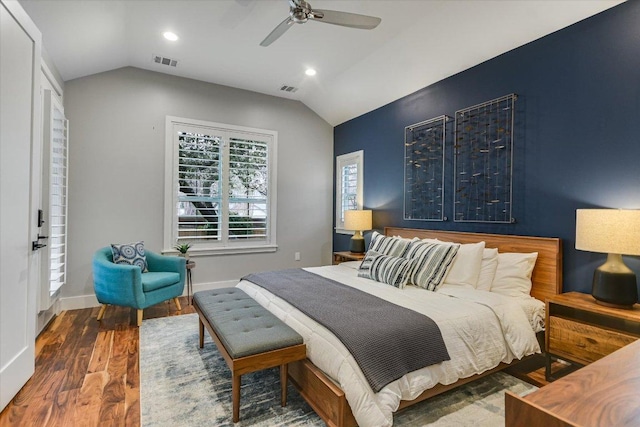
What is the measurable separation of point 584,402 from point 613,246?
6.33ft

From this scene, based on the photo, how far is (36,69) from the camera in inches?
94.6

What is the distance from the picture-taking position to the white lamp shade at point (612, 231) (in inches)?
84.3

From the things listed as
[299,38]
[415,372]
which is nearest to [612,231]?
[415,372]

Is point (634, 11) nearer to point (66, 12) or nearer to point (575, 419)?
point (575, 419)

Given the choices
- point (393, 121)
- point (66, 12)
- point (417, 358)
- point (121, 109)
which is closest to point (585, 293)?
point (417, 358)

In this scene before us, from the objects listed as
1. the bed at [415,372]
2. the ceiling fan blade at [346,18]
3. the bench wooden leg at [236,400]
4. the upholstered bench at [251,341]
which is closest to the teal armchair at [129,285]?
the bed at [415,372]

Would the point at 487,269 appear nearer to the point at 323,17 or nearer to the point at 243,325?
the point at 243,325

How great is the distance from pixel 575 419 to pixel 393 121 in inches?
172

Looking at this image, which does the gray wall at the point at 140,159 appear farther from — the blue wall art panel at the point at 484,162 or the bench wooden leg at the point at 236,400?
the bench wooden leg at the point at 236,400

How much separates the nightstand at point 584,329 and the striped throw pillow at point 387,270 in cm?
111

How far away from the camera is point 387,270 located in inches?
125

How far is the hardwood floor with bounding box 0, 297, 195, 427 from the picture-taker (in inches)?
78.5

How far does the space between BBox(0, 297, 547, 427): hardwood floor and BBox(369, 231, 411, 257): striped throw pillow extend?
1401 mm

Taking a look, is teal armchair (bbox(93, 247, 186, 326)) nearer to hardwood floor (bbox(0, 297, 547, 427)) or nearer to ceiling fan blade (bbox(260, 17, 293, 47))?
hardwood floor (bbox(0, 297, 547, 427))
